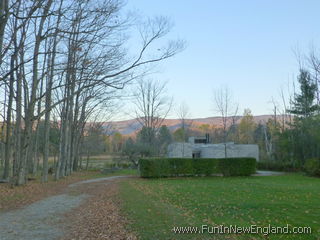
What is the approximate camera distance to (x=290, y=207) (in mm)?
9055

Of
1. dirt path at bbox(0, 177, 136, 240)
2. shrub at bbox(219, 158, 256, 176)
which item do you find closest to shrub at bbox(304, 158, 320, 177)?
shrub at bbox(219, 158, 256, 176)

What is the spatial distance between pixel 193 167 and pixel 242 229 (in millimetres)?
20678

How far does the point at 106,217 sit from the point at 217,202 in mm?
3939

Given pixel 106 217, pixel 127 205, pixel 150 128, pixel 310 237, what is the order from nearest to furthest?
1. pixel 310 237
2. pixel 106 217
3. pixel 127 205
4. pixel 150 128

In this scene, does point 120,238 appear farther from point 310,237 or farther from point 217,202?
point 217,202

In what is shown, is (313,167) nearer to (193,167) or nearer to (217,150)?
(193,167)

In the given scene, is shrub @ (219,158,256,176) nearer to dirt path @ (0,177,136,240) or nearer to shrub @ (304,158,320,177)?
shrub @ (304,158,320,177)

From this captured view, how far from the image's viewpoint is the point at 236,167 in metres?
27.3

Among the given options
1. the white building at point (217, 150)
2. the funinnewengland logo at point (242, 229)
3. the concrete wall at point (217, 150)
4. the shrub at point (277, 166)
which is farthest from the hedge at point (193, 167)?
the funinnewengland logo at point (242, 229)

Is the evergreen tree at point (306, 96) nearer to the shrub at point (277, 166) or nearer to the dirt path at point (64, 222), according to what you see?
the shrub at point (277, 166)

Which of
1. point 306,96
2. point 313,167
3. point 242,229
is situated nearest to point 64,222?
point 242,229

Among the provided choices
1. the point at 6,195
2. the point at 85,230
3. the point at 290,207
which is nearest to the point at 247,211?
the point at 290,207

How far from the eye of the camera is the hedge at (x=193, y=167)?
26047mm

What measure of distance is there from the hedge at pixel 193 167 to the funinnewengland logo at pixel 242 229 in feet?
64.1
